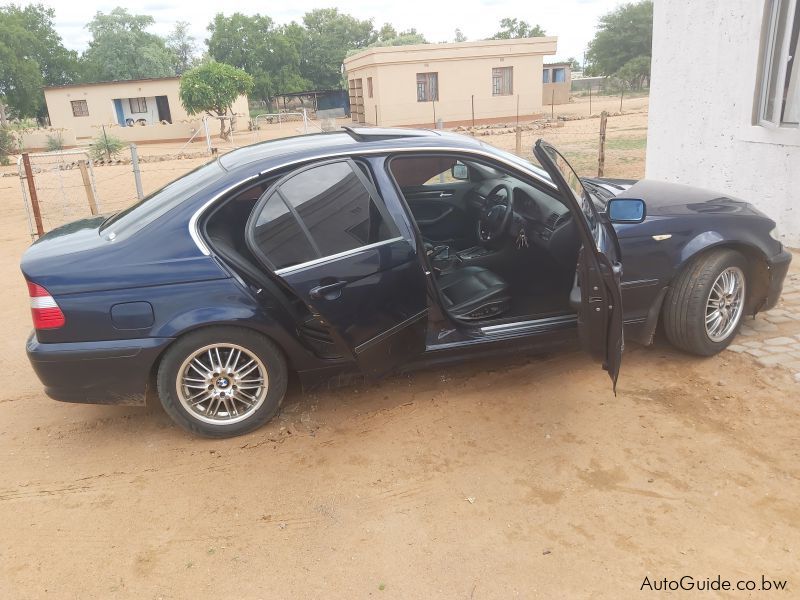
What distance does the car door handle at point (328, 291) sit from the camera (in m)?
3.44

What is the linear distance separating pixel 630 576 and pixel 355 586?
1122mm

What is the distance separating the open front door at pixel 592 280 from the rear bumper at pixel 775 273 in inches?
59.8

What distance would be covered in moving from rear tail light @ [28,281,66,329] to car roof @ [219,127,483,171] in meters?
1.21

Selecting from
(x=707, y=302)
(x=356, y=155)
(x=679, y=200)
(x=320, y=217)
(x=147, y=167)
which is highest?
(x=356, y=155)

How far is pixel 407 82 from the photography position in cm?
3170

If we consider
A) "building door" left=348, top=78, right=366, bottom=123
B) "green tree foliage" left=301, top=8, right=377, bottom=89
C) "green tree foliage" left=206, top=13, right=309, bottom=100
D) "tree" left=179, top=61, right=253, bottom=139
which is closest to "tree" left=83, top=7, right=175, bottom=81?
"green tree foliage" left=206, top=13, right=309, bottom=100

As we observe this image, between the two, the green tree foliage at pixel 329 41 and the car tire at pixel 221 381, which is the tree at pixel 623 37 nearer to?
the green tree foliage at pixel 329 41

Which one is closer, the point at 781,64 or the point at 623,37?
the point at 781,64

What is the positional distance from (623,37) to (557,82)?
843 cm

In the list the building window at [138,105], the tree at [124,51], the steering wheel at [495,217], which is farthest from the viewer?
the tree at [124,51]

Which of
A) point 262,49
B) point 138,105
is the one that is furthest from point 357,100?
point 262,49

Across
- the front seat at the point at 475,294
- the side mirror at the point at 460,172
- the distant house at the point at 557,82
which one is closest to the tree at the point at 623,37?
the distant house at the point at 557,82

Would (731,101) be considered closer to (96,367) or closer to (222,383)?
(222,383)

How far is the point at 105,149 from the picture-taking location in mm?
25031
